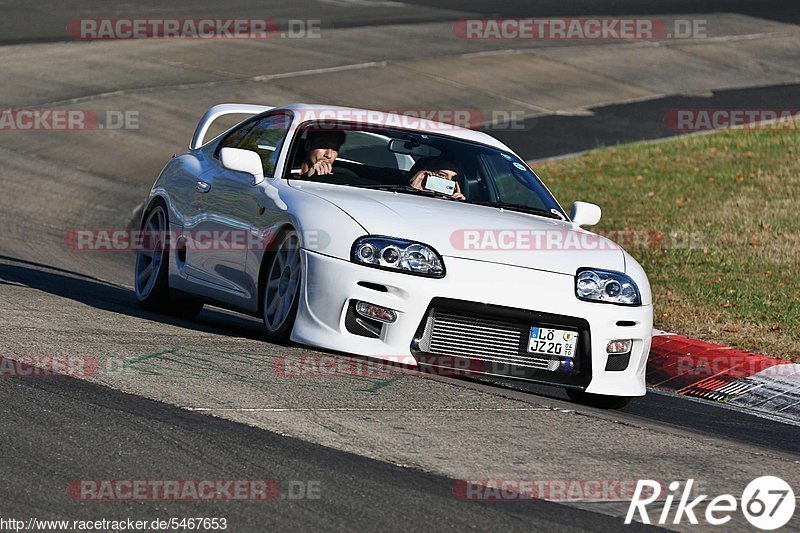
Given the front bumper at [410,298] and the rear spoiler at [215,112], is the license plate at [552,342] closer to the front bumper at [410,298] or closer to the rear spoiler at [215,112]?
→ the front bumper at [410,298]

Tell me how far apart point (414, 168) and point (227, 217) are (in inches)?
45.5

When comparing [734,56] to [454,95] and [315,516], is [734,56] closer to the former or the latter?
[454,95]

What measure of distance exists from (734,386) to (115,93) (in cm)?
1435

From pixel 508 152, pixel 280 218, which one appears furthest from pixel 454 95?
pixel 280 218

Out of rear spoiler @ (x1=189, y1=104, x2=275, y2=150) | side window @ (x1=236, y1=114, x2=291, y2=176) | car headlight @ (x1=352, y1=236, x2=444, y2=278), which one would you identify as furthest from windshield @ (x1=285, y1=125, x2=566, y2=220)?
rear spoiler @ (x1=189, y1=104, x2=275, y2=150)

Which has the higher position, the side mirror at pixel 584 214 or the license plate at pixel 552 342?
the side mirror at pixel 584 214

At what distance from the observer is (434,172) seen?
8711 millimetres

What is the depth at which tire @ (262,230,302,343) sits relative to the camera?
25.2 feet

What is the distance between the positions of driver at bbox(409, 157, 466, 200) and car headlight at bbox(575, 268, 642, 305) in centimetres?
118

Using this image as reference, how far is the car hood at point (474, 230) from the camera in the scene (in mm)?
7527

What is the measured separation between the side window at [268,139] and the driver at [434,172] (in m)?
0.84

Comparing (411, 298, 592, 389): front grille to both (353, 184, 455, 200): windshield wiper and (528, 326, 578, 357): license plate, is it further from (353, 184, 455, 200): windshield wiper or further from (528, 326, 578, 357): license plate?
(353, 184, 455, 200): windshield wiper

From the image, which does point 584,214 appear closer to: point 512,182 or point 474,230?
point 512,182

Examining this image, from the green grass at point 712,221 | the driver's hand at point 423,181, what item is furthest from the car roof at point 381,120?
the green grass at point 712,221
